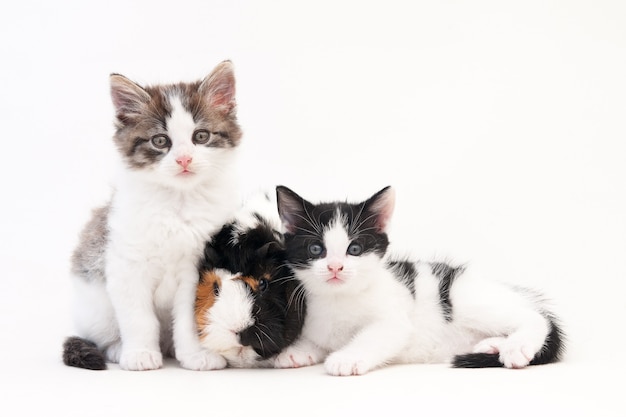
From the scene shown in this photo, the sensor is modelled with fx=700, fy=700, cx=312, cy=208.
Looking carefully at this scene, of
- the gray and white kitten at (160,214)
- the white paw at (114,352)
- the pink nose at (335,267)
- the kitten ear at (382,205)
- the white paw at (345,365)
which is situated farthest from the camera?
the white paw at (114,352)

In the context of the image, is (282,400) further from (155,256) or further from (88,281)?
(88,281)

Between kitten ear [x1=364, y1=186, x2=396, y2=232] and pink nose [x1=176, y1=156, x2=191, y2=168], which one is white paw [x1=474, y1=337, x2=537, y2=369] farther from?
pink nose [x1=176, y1=156, x2=191, y2=168]

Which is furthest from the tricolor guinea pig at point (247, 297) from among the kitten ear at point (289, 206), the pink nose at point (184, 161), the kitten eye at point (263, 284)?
the pink nose at point (184, 161)

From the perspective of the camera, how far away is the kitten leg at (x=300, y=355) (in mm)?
3082

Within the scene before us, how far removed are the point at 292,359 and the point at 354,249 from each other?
56 cm

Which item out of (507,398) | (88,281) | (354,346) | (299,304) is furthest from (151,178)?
(507,398)

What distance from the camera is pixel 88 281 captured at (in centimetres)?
329

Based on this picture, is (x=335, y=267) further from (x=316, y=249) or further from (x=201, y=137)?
(x=201, y=137)

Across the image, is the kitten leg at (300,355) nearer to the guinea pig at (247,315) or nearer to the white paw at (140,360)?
the guinea pig at (247,315)

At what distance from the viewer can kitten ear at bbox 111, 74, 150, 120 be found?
10.2 ft

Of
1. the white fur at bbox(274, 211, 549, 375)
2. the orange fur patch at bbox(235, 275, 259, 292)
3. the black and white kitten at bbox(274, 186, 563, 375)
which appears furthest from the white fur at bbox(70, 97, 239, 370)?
the white fur at bbox(274, 211, 549, 375)

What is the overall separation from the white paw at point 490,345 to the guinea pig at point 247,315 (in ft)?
2.64

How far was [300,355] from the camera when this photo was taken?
3107 millimetres

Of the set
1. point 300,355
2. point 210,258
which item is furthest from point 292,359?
point 210,258
